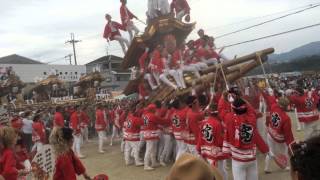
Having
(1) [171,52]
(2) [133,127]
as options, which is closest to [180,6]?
(1) [171,52]

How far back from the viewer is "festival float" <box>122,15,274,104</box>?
12781 millimetres

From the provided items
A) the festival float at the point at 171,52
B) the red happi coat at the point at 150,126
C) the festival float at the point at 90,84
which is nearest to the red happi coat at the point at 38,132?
the festival float at the point at 171,52

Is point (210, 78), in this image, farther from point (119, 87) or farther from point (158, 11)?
point (119, 87)

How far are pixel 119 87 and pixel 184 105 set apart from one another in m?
41.5

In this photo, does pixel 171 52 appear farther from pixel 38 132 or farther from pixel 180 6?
pixel 38 132

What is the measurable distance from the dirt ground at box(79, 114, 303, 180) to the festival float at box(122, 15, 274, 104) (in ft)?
7.89

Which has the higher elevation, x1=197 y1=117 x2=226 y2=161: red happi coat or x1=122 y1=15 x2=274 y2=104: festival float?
x1=122 y1=15 x2=274 y2=104: festival float

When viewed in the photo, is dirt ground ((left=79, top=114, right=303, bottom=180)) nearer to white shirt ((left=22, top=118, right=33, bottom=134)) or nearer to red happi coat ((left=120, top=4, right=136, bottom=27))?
white shirt ((left=22, top=118, right=33, bottom=134))

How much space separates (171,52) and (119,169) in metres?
4.06

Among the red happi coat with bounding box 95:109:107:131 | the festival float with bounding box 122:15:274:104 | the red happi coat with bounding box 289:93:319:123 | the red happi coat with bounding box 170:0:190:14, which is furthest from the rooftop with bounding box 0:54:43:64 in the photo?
the red happi coat with bounding box 289:93:319:123

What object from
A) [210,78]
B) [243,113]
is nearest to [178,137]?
[210,78]

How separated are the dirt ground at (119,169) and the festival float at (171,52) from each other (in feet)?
7.89

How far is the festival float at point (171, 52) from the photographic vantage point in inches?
503

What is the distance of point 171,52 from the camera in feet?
47.1
